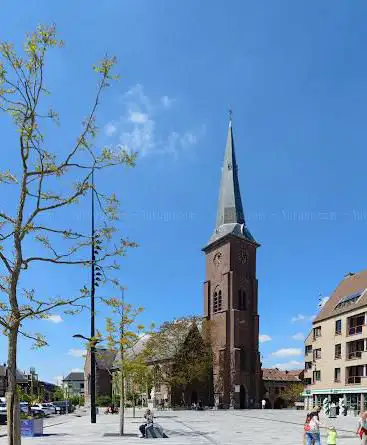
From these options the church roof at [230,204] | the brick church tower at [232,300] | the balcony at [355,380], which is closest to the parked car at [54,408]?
the brick church tower at [232,300]

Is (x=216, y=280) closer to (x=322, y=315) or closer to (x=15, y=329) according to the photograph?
(x=322, y=315)

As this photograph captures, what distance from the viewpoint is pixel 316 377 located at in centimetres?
7081

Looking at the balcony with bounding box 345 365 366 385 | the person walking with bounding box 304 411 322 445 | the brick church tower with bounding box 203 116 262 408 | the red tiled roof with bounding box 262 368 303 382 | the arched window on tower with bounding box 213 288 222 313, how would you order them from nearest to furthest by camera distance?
the person walking with bounding box 304 411 322 445
the balcony with bounding box 345 365 366 385
the brick church tower with bounding box 203 116 262 408
the arched window on tower with bounding box 213 288 222 313
the red tiled roof with bounding box 262 368 303 382

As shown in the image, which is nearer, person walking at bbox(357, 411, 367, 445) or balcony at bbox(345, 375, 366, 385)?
person walking at bbox(357, 411, 367, 445)

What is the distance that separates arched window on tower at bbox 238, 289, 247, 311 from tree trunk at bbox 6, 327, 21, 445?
76.9m

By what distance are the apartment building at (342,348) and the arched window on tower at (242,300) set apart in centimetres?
1398

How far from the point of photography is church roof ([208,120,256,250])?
89.9 m

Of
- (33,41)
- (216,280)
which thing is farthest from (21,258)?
(216,280)

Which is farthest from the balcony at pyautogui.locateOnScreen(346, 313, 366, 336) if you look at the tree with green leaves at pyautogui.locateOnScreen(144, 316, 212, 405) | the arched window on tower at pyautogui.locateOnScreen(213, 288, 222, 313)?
the arched window on tower at pyautogui.locateOnScreen(213, 288, 222, 313)

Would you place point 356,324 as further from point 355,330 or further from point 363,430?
point 363,430

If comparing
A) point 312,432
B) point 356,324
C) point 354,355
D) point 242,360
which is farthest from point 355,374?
point 312,432

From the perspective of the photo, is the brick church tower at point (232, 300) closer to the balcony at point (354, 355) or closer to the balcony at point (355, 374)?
the balcony at point (355, 374)

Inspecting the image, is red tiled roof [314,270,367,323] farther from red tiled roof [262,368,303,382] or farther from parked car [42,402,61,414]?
red tiled roof [262,368,303,382]

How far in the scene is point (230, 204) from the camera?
9206 cm
